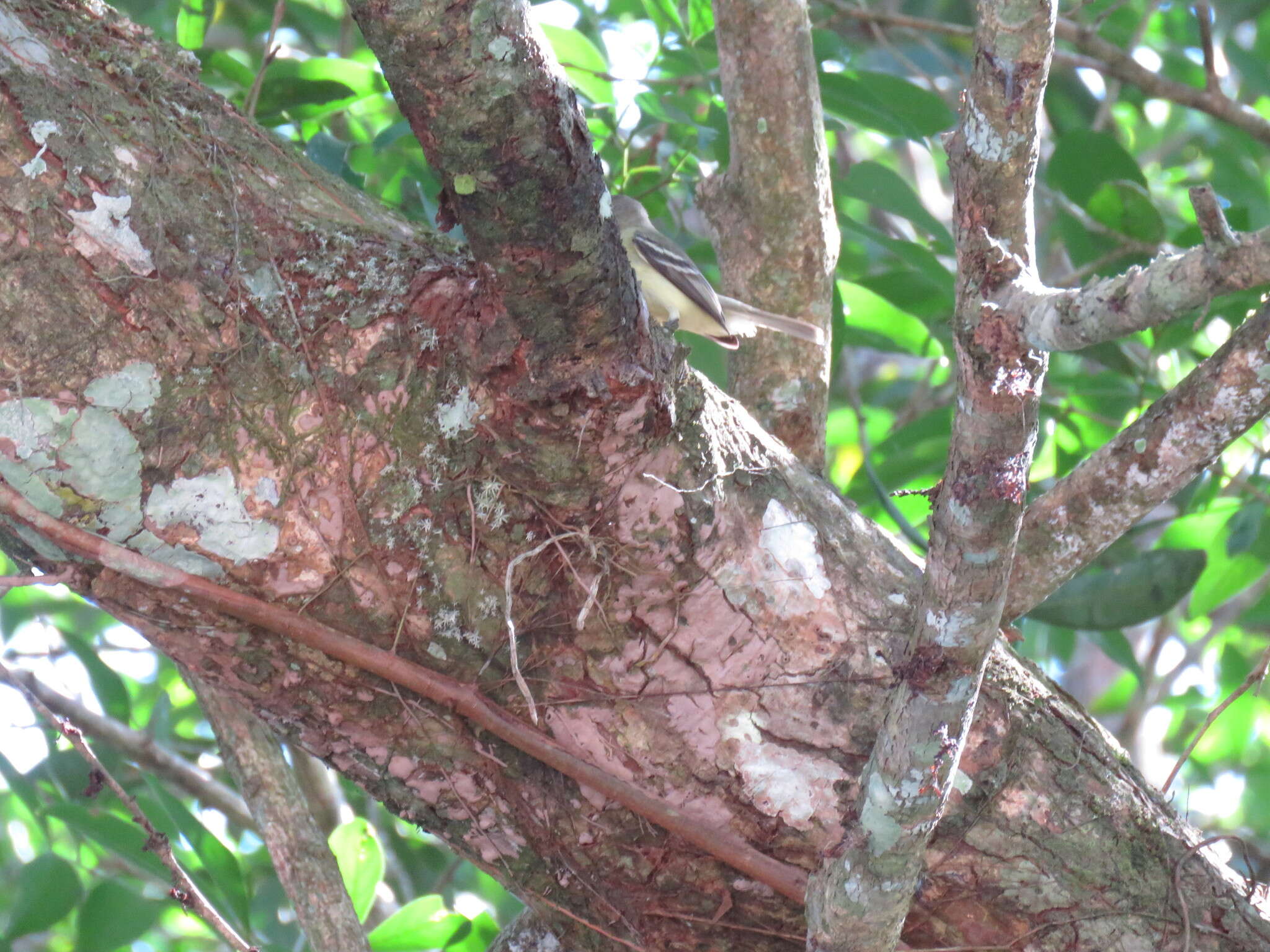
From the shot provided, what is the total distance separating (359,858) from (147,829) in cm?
119

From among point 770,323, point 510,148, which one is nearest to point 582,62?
point 770,323

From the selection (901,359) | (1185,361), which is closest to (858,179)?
(1185,361)

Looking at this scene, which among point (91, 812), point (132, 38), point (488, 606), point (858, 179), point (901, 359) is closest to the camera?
point (488, 606)

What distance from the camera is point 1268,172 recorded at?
5441 millimetres

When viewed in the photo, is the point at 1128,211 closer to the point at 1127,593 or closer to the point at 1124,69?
the point at 1124,69

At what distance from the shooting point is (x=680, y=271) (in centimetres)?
355

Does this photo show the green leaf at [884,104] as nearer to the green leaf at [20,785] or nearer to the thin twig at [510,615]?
the thin twig at [510,615]

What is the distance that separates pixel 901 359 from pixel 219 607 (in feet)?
21.7

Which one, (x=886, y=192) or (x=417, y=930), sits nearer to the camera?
(x=417, y=930)

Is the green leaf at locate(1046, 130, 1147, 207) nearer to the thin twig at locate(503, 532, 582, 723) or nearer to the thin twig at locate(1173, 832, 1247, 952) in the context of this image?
the thin twig at locate(1173, 832, 1247, 952)

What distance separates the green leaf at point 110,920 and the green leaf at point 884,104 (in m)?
2.96

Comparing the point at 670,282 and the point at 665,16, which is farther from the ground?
the point at 665,16

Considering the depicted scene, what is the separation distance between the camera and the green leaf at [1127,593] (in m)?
3.15

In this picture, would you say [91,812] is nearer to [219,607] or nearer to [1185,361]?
[219,607]
